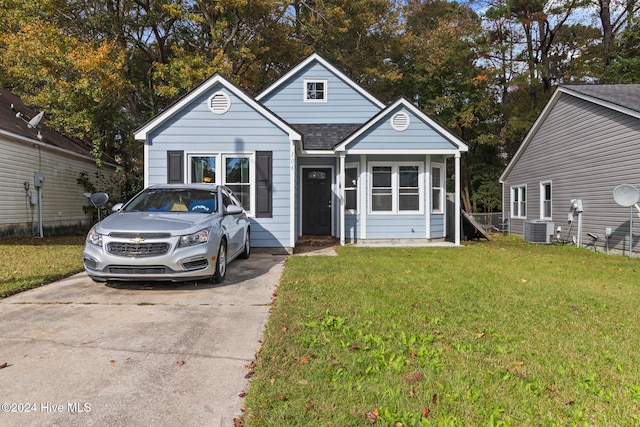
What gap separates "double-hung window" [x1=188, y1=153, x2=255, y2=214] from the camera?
10484mm

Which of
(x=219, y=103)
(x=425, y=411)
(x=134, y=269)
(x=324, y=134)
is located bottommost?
(x=425, y=411)

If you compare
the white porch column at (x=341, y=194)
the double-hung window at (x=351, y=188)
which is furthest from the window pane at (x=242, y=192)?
the double-hung window at (x=351, y=188)

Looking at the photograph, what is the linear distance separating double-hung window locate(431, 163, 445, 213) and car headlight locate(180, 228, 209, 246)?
28.4 feet

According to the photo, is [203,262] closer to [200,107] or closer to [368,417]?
[368,417]

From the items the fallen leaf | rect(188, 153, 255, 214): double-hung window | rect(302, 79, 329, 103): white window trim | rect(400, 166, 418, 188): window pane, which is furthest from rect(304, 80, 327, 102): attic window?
the fallen leaf

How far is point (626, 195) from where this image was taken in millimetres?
11219

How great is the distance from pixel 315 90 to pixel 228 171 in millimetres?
5906

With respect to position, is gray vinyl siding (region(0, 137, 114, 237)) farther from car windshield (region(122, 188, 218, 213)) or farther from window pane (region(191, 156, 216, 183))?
car windshield (region(122, 188, 218, 213))

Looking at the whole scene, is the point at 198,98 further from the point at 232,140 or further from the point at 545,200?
the point at 545,200

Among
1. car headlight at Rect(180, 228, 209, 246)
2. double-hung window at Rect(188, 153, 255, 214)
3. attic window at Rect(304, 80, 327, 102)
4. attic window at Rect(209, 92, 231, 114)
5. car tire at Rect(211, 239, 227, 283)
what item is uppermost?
attic window at Rect(304, 80, 327, 102)

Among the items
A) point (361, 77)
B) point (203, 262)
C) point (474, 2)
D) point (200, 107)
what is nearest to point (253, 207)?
point (200, 107)

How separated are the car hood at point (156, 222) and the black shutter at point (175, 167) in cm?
395

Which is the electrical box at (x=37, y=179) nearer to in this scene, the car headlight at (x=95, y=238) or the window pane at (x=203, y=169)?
the window pane at (x=203, y=169)

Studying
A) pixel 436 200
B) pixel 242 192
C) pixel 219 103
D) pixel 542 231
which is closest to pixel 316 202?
pixel 242 192
